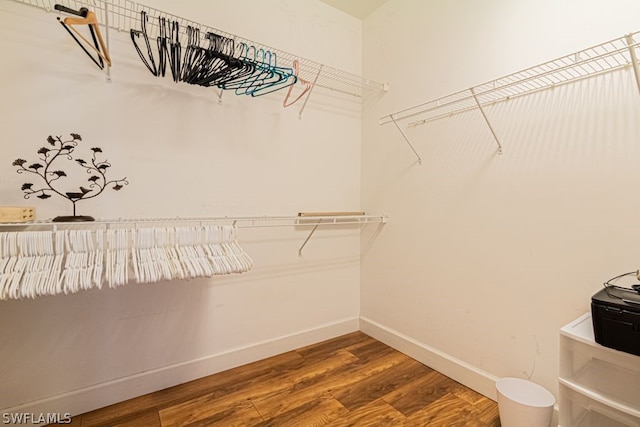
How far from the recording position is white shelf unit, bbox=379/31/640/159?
1205 mm

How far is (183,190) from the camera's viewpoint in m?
1.90

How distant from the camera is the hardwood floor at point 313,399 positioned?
1.60 meters

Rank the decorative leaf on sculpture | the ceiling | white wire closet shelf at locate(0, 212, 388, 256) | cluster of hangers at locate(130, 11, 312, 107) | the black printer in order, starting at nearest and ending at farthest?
the black printer → the decorative leaf on sculpture → cluster of hangers at locate(130, 11, 312, 107) → white wire closet shelf at locate(0, 212, 388, 256) → the ceiling

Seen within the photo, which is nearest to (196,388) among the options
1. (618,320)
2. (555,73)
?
(618,320)

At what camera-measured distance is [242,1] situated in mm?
2096

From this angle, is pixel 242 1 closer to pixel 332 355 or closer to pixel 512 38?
pixel 512 38

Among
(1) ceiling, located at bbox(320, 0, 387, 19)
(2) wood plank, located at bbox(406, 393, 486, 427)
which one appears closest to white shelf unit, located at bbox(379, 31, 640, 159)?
(1) ceiling, located at bbox(320, 0, 387, 19)

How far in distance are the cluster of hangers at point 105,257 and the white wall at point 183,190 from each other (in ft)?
1.26

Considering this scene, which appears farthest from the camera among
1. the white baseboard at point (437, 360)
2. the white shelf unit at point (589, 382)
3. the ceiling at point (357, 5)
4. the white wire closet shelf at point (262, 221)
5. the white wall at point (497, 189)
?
the ceiling at point (357, 5)

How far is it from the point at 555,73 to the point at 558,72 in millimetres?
13

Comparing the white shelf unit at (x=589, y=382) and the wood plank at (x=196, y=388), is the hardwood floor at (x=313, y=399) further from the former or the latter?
the white shelf unit at (x=589, y=382)

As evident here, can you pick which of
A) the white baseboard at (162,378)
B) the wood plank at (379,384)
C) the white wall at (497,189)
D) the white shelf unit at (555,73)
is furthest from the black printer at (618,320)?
the white baseboard at (162,378)

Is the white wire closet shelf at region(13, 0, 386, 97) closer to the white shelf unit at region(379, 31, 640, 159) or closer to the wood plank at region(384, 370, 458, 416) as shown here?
the white shelf unit at region(379, 31, 640, 159)

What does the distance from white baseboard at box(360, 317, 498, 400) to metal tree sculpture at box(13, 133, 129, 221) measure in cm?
217
